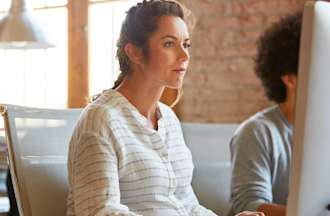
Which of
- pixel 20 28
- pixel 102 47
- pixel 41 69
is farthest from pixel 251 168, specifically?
pixel 41 69

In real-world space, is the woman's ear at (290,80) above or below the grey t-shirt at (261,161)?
above

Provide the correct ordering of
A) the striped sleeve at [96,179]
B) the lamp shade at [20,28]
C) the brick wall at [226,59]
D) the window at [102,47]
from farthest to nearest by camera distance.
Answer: the window at [102,47], the lamp shade at [20,28], the brick wall at [226,59], the striped sleeve at [96,179]

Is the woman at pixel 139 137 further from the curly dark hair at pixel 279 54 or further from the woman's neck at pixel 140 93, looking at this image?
the curly dark hair at pixel 279 54

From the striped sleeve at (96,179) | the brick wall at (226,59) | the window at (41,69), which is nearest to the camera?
the striped sleeve at (96,179)

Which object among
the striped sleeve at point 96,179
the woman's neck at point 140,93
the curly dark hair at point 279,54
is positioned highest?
the curly dark hair at point 279,54

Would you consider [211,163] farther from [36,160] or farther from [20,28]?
[20,28]

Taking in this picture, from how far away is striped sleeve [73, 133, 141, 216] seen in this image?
112 centimetres

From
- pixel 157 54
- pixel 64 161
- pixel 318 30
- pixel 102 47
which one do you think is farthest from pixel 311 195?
pixel 102 47

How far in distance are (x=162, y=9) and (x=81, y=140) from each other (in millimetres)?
393

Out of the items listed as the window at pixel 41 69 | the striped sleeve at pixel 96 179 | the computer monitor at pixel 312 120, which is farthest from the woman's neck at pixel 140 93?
the window at pixel 41 69

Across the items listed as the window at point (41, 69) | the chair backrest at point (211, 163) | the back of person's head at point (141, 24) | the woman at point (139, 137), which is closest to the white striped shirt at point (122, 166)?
the woman at point (139, 137)

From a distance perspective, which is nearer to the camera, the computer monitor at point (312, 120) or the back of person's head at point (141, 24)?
the computer monitor at point (312, 120)

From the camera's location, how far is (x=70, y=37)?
4133mm

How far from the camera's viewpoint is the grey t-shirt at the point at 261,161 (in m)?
1.44
